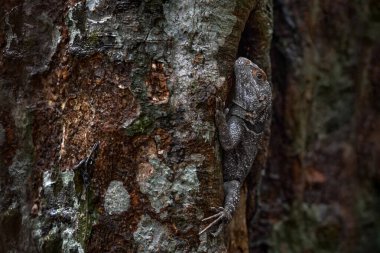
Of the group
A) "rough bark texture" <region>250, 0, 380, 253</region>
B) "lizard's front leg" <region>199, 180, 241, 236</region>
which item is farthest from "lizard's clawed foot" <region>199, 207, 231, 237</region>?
"rough bark texture" <region>250, 0, 380, 253</region>

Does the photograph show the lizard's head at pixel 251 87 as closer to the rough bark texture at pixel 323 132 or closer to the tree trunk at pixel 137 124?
the tree trunk at pixel 137 124

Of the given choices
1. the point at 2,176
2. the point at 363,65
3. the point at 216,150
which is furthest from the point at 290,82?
the point at 2,176

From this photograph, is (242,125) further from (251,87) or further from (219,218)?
(219,218)

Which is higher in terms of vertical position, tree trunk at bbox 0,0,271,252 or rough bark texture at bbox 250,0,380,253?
tree trunk at bbox 0,0,271,252

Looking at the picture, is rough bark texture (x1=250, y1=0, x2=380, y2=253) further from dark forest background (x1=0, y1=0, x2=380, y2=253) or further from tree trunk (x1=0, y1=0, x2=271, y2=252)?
tree trunk (x1=0, y1=0, x2=271, y2=252)

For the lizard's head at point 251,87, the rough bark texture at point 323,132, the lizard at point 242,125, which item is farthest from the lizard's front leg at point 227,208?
the rough bark texture at point 323,132

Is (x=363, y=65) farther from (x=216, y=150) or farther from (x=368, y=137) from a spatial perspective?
(x=216, y=150)
